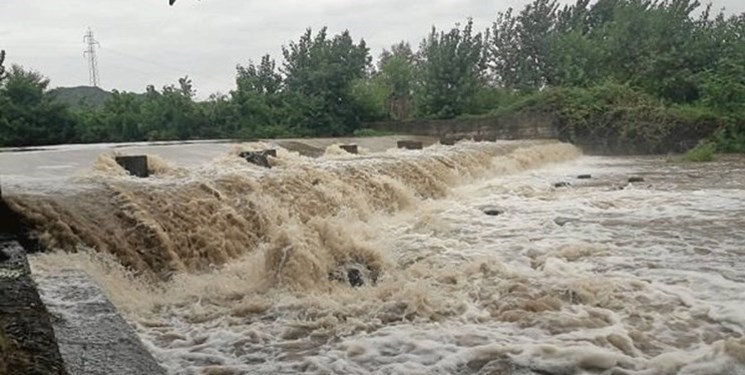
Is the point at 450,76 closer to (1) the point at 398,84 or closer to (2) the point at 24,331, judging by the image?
(1) the point at 398,84

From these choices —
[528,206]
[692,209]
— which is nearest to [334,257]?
[528,206]

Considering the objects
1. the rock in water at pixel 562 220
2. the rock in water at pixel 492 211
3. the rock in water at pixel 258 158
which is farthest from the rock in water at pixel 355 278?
the rock in water at pixel 258 158

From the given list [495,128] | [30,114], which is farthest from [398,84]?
[30,114]

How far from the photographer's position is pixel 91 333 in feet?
9.27

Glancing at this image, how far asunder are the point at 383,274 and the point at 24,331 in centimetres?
328

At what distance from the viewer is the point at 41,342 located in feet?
7.79

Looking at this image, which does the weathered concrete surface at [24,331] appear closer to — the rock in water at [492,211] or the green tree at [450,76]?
the rock in water at [492,211]

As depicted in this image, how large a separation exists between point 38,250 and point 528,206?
654cm

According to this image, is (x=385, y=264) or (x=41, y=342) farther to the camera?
(x=385, y=264)

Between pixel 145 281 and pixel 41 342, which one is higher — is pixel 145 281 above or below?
below

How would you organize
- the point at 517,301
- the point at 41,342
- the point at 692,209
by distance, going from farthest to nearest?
the point at 692,209, the point at 517,301, the point at 41,342

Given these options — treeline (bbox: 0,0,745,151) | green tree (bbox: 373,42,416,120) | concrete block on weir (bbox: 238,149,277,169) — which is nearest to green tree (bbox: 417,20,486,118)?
treeline (bbox: 0,0,745,151)

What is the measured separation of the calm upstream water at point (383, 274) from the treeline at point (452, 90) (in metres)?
14.7

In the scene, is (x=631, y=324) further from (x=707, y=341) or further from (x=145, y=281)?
(x=145, y=281)
